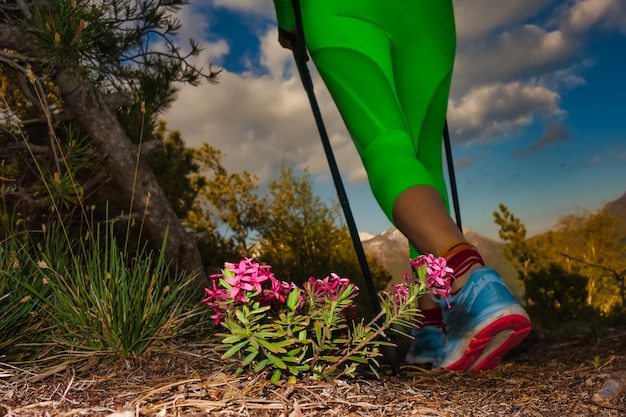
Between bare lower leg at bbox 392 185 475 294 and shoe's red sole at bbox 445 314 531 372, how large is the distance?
0.55 ft

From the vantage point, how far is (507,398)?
1749mm

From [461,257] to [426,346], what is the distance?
62 cm

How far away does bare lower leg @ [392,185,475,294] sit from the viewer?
1797 mm

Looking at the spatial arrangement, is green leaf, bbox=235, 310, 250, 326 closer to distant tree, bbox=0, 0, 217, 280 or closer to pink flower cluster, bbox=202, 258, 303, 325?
pink flower cluster, bbox=202, 258, 303, 325

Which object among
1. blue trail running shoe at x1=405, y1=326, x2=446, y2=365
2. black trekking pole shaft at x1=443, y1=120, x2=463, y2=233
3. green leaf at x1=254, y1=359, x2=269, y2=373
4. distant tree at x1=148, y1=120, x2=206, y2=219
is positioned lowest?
blue trail running shoe at x1=405, y1=326, x2=446, y2=365

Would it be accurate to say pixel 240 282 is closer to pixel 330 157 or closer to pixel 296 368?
pixel 296 368

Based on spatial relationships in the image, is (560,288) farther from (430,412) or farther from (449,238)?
(430,412)

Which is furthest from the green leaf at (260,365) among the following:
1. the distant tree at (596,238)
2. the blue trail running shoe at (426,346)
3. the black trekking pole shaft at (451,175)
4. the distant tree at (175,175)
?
the distant tree at (596,238)

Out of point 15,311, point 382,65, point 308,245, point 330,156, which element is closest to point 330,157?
point 330,156

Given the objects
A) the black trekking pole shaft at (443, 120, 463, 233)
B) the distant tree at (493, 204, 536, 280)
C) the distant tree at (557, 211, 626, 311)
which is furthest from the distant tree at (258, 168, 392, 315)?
the distant tree at (557, 211, 626, 311)

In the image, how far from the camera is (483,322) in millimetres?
1742

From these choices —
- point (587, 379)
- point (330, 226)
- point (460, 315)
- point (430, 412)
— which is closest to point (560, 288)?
point (330, 226)

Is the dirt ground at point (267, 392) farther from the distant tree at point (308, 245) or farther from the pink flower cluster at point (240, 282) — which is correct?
the distant tree at point (308, 245)

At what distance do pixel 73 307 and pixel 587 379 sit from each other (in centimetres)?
165
